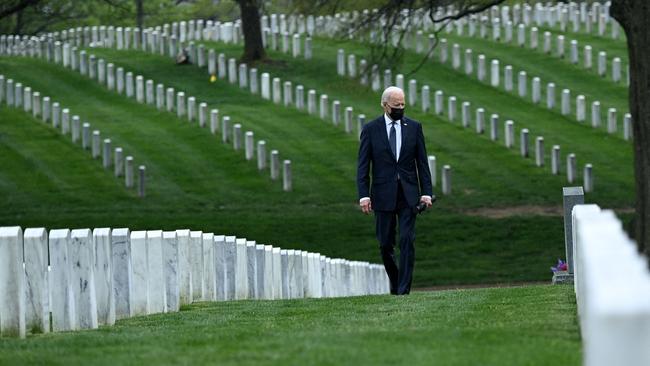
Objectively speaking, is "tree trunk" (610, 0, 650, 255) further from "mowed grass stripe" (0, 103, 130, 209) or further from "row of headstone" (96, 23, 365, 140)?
"row of headstone" (96, 23, 365, 140)

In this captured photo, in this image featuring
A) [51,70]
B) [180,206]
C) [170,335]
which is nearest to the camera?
[170,335]

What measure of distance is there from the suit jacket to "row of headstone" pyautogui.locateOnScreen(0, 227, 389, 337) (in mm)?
1477

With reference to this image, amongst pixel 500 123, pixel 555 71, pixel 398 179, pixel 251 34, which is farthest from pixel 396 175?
pixel 251 34

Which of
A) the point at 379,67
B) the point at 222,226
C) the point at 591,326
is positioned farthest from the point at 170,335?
the point at 222,226

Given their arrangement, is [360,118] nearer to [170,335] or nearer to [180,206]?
[180,206]

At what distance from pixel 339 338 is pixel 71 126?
33.3 metres

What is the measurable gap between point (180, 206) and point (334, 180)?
3691mm

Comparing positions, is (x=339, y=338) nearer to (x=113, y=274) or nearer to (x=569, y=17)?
(x=113, y=274)

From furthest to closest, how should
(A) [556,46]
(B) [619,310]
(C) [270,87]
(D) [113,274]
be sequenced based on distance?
(A) [556,46] < (C) [270,87] < (D) [113,274] < (B) [619,310]

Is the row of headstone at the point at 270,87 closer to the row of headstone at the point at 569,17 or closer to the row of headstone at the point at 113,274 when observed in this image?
the row of headstone at the point at 569,17

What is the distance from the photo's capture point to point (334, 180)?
34781 millimetres

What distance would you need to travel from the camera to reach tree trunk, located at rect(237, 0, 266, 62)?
1960 inches

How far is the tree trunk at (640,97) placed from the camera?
19797 millimetres

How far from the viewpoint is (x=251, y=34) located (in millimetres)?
49906
